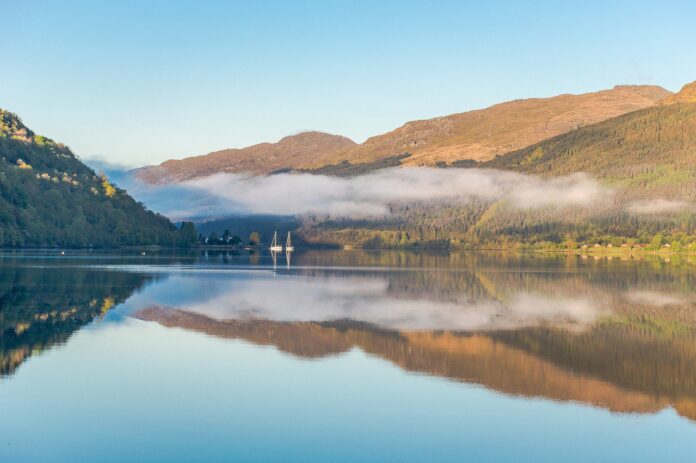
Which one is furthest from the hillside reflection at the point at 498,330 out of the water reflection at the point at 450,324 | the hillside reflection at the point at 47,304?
Result: the hillside reflection at the point at 47,304

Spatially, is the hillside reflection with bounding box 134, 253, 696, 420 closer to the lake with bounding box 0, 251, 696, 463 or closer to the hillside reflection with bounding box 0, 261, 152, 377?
the lake with bounding box 0, 251, 696, 463

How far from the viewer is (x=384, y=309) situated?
5184cm

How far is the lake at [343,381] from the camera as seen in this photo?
20.8m

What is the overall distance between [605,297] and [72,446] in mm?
49932

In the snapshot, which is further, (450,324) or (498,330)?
(450,324)

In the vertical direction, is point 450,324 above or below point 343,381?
above

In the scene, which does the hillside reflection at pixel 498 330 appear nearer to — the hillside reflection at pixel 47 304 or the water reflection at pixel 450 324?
the water reflection at pixel 450 324

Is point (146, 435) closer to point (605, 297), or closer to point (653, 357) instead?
point (653, 357)

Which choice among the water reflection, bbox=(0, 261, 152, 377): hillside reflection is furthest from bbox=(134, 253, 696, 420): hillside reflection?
bbox=(0, 261, 152, 377): hillside reflection

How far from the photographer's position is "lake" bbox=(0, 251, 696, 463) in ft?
Answer: 68.2

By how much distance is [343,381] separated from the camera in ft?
94.3

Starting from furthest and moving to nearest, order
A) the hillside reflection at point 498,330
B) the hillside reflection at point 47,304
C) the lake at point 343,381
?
the hillside reflection at point 47,304 → the hillside reflection at point 498,330 → the lake at point 343,381

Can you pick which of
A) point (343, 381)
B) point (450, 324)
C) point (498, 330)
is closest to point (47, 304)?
point (450, 324)

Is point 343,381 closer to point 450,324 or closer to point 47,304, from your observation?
point 450,324
